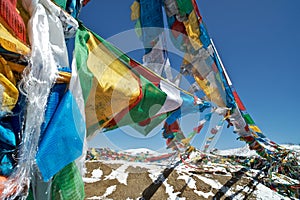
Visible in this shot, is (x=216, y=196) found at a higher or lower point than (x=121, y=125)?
lower

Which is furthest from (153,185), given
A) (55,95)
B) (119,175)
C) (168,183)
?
(55,95)

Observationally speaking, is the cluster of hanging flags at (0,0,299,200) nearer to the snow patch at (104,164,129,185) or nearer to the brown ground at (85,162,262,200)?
the brown ground at (85,162,262,200)

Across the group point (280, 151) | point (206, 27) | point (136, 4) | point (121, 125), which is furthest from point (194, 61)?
point (280, 151)

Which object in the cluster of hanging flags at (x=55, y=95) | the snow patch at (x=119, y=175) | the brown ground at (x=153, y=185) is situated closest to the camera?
the cluster of hanging flags at (x=55, y=95)

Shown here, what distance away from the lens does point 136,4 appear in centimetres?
404

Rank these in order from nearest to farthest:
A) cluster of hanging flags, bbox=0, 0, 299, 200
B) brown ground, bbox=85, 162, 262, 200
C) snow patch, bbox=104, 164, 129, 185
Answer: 1. cluster of hanging flags, bbox=0, 0, 299, 200
2. brown ground, bbox=85, 162, 262, 200
3. snow patch, bbox=104, 164, 129, 185

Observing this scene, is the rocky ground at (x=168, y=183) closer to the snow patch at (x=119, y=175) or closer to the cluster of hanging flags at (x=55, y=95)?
the snow patch at (x=119, y=175)

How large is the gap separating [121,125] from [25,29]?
4.23 feet

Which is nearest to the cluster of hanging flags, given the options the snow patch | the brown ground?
the brown ground

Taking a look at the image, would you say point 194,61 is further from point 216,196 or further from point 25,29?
point 25,29

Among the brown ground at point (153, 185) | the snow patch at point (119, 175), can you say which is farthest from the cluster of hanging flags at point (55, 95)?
the snow patch at point (119, 175)

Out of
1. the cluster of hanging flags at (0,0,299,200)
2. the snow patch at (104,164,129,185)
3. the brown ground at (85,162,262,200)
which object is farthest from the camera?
the snow patch at (104,164,129,185)

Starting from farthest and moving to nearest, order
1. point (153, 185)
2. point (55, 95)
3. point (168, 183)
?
point (168, 183), point (153, 185), point (55, 95)

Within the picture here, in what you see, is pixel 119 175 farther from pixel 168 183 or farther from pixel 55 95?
pixel 55 95
